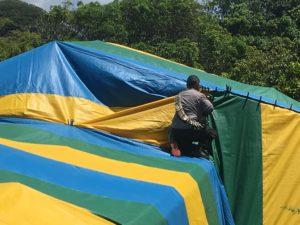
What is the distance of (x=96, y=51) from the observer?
6.11 m

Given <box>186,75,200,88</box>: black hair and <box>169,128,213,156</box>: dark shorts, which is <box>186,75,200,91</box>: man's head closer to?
<box>186,75,200,88</box>: black hair

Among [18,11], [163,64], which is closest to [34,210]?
[163,64]

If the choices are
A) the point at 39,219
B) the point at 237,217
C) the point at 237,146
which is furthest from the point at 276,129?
the point at 39,219

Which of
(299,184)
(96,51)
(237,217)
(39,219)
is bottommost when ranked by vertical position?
(237,217)

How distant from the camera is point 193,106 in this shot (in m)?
5.02

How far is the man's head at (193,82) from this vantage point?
5090 millimetres

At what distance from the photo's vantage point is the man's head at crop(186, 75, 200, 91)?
16.7 feet

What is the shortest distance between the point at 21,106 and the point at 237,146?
2500 millimetres

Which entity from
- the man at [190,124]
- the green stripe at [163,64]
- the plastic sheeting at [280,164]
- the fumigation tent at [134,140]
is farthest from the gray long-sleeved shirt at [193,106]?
the green stripe at [163,64]

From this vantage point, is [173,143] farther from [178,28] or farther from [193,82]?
[178,28]

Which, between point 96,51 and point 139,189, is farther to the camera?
point 96,51

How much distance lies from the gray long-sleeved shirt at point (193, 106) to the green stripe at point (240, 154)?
1.20 ft

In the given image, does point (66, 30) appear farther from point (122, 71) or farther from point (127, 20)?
point (122, 71)

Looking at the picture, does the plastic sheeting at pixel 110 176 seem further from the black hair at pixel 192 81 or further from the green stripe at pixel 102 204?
the black hair at pixel 192 81
